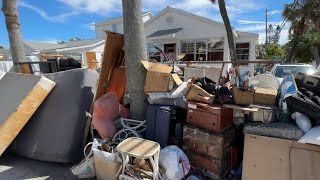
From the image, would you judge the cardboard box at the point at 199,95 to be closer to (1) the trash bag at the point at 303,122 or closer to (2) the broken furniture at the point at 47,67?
(1) the trash bag at the point at 303,122

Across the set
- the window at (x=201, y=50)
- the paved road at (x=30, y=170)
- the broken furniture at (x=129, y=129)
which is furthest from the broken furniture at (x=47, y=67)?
the window at (x=201, y=50)

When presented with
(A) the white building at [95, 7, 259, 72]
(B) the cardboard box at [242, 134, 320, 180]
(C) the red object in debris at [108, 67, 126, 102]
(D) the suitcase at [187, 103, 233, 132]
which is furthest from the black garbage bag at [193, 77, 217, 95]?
(A) the white building at [95, 7, 259, 72]

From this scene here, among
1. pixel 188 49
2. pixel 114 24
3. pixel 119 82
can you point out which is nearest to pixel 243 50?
pixel 188 49

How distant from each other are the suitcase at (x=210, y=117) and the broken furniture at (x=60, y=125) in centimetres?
161

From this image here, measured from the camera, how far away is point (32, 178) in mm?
2838

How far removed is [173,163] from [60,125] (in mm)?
1761

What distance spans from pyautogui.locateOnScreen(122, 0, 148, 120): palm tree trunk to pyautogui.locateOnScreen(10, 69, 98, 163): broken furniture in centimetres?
76

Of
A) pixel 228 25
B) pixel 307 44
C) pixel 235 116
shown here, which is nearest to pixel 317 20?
pixel 228 25

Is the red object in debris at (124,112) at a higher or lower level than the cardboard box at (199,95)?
lower

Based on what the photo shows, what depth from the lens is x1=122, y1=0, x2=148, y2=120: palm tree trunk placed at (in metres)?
3.23

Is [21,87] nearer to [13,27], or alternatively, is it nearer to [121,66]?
[121,66]

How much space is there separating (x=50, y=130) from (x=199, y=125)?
83.0 inches

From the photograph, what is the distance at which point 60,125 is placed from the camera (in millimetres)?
3229

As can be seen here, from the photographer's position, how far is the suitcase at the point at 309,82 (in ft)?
8.04
